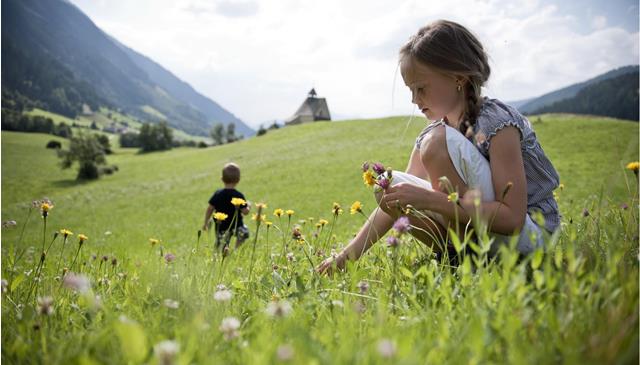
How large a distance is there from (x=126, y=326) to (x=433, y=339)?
90cm

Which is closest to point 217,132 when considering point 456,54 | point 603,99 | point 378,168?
point 603,99

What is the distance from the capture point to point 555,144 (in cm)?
2491

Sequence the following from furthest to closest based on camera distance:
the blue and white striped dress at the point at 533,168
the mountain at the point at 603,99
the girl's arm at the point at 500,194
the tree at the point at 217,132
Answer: the tree at the point at 217,132 → the mountain at the point at 603,99 → the blue and white striped dress at the point at 533,168 → the girl's arm at the point at 500,194

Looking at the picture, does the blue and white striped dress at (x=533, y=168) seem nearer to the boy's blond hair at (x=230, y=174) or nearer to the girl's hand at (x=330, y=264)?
the girl's hand at (x=330, y=264)

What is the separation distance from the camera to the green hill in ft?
50.4

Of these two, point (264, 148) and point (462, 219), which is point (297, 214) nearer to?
point (462, 219)

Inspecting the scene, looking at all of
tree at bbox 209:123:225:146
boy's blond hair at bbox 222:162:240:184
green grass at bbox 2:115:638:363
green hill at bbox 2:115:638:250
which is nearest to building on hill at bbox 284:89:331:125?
green hill at bbox 2:115:638:250

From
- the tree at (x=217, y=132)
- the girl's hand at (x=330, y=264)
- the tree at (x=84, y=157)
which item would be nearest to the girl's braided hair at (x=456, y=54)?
the girl's hand at (x=330, y=264)

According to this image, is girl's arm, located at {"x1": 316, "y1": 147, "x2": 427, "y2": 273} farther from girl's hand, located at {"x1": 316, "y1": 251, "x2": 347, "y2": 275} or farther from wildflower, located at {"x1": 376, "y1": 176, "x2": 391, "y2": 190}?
wildflower, located at {"x1": 376, "y1": 176, "x2": 391, "y2": 190}

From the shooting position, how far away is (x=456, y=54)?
2465mm

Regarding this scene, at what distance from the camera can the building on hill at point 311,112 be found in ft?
283

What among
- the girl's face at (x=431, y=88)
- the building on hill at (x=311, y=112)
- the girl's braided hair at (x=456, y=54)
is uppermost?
the building on hill at (x=311, y=112)

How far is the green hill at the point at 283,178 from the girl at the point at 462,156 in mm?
3776

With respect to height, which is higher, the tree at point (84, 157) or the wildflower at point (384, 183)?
the wildflower at point (384, 183)
